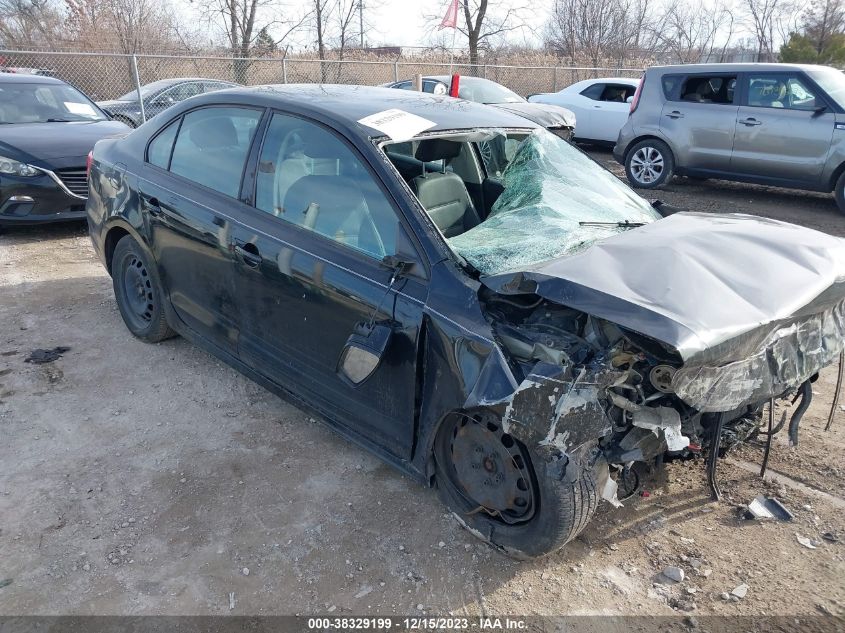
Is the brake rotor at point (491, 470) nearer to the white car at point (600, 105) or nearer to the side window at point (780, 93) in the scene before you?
the side window at point (780, 93)

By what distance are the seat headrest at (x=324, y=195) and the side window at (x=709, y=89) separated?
312 inches

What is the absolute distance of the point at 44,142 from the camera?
6.92 meters

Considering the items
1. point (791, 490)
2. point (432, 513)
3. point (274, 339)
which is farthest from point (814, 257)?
point (274, 339)

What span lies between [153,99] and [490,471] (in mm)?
11554

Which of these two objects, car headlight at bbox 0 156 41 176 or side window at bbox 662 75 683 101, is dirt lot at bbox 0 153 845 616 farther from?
side window at bbox 662 75 683 101

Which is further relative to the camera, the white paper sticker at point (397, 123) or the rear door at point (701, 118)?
the rear door at point (701, 118)

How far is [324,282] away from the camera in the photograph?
3.00 m

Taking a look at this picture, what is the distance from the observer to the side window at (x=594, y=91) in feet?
43.4

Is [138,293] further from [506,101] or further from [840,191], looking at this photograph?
[506,101]

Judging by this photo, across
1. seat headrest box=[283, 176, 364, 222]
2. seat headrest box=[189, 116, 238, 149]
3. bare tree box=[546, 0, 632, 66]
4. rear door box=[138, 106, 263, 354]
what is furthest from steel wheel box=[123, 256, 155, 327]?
bare tree box=[546, 0, 632, 66]

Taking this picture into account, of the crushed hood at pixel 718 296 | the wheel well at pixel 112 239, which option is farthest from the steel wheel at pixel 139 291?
the crushed hood at pixel 718 296

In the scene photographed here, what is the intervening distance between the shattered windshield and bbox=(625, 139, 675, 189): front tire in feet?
21.3

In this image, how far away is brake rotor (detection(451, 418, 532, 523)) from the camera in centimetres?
258

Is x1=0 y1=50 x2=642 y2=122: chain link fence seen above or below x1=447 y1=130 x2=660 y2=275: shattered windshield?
above
